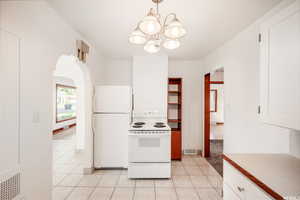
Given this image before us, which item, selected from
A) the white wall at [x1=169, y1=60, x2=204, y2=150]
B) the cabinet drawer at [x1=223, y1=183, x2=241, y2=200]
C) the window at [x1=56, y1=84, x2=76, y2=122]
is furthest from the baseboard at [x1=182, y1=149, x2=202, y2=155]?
the window at [x1=56, y1=84, x2=76, y2=122]

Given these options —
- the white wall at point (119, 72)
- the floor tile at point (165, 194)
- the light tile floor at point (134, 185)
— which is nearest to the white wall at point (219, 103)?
the light tile floor at point (134, 185)

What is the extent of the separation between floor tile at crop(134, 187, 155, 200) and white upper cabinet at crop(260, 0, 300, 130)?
6.24 ft

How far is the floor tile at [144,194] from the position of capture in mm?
2461

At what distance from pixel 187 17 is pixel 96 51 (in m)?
2.20

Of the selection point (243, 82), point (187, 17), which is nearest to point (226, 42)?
point (243, 82)

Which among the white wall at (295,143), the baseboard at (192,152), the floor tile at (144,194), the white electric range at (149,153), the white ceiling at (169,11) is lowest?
the floor tile at (144,194)

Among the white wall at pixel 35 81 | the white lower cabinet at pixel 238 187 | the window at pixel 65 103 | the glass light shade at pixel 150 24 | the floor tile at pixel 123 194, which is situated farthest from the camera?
the window at pixel 65 103

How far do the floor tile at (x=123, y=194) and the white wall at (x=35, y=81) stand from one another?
0.93 m

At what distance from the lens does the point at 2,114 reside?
1.34 meters

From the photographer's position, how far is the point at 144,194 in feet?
8.38

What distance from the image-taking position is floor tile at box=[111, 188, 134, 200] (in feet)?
8.06

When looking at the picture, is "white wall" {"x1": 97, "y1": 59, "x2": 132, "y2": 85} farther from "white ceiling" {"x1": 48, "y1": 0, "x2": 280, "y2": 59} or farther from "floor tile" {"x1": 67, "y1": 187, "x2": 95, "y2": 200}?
"floor tile" {"x1": 67, "y1": 187, "x2": 95, "y2": 200}

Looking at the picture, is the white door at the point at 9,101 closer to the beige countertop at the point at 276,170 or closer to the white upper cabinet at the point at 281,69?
the beige countertop at the point at 276,170

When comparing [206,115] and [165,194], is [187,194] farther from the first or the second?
[206,115]
